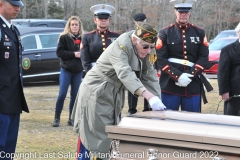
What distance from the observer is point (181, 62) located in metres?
5.57

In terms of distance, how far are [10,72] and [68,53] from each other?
3194mm

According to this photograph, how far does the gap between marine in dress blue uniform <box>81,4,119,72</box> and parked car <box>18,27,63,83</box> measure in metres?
6.77

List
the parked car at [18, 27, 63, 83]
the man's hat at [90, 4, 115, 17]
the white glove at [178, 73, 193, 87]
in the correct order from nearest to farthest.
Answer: the white glove at [178, 73, 193, 87] → the man's hat at [90, 4, 115, 17] → the parked car at [18, 27, 63, 83]

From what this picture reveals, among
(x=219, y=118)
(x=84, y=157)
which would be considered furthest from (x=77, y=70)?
(x=219, y=118)

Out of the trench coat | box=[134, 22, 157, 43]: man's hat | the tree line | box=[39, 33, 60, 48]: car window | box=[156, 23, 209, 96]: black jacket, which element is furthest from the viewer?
the tree line

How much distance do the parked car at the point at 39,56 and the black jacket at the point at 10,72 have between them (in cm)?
857

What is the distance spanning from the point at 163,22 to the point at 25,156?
88.2 feet

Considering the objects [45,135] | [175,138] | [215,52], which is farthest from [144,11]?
[175,138]

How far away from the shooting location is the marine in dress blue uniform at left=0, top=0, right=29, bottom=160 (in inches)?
164

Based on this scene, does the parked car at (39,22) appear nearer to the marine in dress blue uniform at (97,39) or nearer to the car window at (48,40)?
the car window at (48,40)

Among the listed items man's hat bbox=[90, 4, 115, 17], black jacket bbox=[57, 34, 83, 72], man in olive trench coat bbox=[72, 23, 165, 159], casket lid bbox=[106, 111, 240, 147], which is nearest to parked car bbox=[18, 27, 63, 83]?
black jacket bbox=[57, 34, 83, 72]

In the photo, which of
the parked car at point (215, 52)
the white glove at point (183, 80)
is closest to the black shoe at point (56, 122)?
the white glove at point (183, 80)

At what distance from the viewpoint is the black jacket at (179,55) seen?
552 cm

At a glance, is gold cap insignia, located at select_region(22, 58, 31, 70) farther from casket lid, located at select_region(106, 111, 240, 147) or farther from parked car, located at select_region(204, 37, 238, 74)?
casket lid, located at select_region(106, 111, 240, 147)
